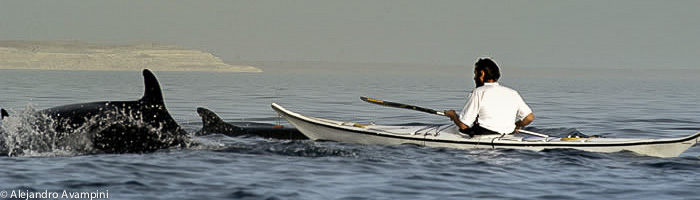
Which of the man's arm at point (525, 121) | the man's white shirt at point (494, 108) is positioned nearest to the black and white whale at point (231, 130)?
the man's white shirt at point (494, 108)

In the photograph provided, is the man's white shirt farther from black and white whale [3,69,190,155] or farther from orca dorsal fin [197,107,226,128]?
orca dorsal fin [197,107,226,128]

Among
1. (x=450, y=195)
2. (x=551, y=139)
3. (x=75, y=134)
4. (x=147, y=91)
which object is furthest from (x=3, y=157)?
(x=551, y=139)

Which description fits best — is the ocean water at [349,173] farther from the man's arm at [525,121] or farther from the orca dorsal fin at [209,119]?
the orca dorsal fin at [209,119]

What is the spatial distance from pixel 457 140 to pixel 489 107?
79 centimetres

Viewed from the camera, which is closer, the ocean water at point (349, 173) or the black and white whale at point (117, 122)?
the ocean water at point (349, 173)

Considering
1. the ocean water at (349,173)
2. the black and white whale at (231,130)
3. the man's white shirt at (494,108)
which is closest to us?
the ocean water at (349,173)

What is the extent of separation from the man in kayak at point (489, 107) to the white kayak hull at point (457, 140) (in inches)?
7.0

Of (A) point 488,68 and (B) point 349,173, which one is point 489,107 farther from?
(B) point 349,173

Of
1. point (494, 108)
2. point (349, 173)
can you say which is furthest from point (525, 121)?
point (349, 173)

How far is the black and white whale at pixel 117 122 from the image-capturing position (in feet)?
38.3

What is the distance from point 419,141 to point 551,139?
210cm

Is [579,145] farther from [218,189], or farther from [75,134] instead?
[75,134]

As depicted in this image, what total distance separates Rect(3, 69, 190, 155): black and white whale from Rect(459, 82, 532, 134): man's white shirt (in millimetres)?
4649

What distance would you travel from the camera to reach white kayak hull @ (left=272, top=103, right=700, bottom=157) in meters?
13.8
